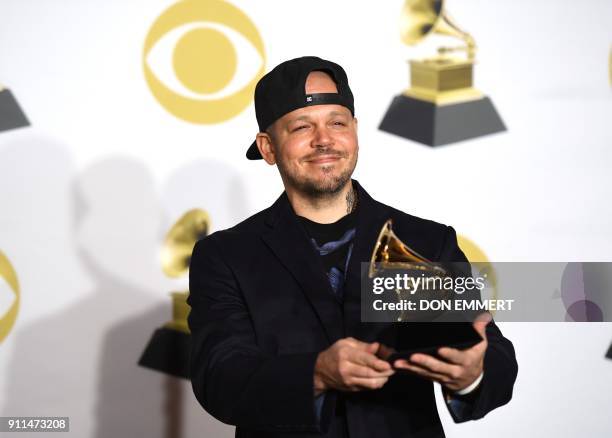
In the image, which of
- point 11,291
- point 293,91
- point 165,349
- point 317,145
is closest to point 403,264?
point 317,145

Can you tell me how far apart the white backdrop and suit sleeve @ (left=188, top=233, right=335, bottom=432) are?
952 mm

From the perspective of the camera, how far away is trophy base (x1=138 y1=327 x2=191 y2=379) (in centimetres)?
261

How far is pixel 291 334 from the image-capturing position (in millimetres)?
1537

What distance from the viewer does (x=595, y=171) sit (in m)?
2.67

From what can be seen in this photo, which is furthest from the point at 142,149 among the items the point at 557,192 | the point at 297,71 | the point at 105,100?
the point at 557,192

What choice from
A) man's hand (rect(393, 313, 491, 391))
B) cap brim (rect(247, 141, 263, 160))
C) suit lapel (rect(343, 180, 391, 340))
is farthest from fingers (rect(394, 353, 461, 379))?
cap brim (rect(247, 141, 263, 160))

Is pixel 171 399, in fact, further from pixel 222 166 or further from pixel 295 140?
pixel 295 140

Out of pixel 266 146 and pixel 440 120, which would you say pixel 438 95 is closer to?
pixel 440 120

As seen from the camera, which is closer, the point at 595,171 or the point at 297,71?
the point at 297,71

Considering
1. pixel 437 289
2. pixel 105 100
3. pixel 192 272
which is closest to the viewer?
pixel 437 289

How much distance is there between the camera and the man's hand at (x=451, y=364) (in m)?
1.29

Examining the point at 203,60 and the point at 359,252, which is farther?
the point at 203,60

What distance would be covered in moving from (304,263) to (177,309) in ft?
3.61

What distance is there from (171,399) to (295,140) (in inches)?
49.3
